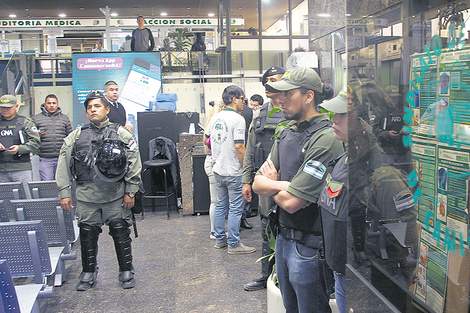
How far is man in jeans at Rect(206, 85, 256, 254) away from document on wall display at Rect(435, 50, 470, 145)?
13.1 feet

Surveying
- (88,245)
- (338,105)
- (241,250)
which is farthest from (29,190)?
(338,105)

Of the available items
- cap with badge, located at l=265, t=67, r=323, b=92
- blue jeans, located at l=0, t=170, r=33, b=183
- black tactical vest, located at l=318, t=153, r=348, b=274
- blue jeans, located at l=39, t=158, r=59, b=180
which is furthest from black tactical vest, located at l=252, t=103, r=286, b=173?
blue jeans, located at l=39, t=158, r=59, b=180

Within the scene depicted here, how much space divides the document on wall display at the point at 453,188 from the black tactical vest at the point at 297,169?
1374 mm

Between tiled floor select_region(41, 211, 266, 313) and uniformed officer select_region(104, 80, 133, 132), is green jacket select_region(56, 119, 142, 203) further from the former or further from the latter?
uniformed officer select_region(104, 80, 133, 132)

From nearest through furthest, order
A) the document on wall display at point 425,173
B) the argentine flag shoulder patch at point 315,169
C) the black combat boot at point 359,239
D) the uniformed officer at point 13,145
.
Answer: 1. the document on wall display at point 425,173
2. the black combat boot at point 359,239
3. the argentine flag shoulder patch at point 315,169
4. the uniformed officer at point 13,145

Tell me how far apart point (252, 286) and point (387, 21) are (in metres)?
3.33

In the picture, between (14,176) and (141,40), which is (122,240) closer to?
(14,176)

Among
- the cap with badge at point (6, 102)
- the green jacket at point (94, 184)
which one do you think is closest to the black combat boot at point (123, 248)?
the green jacket at point (94, 184)

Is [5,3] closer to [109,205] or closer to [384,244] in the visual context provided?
[109,205]

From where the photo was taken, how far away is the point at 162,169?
723cm

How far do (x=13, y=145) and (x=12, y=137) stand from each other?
130 mm

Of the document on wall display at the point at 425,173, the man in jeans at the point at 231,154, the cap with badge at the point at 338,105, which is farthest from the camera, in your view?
the man in jeans at the point at 231,154

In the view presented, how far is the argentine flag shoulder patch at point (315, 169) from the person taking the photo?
82.1 inches

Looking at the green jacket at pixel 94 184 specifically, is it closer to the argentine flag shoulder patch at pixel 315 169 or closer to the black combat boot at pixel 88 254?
the black combat boot at pixel 88 254
